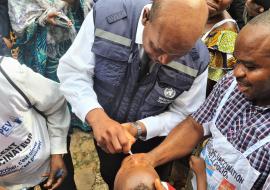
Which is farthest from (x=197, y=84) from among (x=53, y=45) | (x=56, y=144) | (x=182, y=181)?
(x=53, y=45)

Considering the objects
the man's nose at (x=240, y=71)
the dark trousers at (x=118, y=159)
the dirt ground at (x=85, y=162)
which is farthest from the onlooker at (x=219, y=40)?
the dirt ground at (x=85, y=162)

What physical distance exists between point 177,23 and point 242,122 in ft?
1.89

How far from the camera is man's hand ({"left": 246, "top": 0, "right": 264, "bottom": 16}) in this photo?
272cm

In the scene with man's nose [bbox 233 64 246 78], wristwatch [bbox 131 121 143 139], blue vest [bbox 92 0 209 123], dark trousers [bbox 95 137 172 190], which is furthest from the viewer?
dark trousers [bbox 95 137 172 190]

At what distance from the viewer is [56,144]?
2129 millimetres

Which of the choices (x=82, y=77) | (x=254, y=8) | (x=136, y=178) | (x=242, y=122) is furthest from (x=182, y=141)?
(x=254, y=8)

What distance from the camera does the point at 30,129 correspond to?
1.90 m

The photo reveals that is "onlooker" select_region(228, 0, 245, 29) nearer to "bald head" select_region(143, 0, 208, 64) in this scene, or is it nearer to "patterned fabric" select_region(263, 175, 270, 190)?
"bald head" select_region(143, 0, 208, 64)

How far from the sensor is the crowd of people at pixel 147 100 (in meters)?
1.63

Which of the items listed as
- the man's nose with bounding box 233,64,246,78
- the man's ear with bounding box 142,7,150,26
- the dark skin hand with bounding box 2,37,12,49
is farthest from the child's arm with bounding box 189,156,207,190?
the dark skin hand with bounding box 2,37,12,49

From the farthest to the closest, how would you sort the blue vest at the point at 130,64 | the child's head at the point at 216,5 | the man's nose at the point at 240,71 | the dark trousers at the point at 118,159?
the child's head at the point at 216,5, the dark trousers at the point at 118,159, the blue vest at the point at 130,64, the man's nose at the point at 240,71

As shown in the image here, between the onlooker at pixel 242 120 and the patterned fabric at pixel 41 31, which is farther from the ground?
the onlooker at pixel 242 120

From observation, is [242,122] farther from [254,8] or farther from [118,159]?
[254,8]

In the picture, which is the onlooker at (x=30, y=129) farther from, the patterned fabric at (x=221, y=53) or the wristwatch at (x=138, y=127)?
the patterned fabric at (x=221, y=53)
